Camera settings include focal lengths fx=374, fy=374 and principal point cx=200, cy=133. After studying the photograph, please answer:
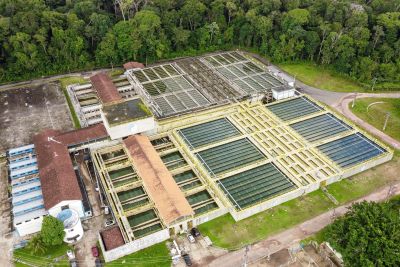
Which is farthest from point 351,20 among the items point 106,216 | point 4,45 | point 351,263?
point 4,45

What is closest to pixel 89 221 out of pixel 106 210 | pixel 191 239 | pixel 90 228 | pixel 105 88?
pixel 90 228

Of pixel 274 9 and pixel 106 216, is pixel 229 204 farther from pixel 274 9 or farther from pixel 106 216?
pixel 274 9

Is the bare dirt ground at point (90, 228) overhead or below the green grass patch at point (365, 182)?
overhead

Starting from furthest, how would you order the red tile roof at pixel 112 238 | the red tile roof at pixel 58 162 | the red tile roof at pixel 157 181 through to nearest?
the red tile roof at pixel 58 162 → the red tile roof at pixel 157 181 → the red tile roof at pixel 112 238

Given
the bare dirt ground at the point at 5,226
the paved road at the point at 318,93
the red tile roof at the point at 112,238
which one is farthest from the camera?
the paved road at the point at 318,93

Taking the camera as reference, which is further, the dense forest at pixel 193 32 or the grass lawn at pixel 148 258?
the dense forest at pixel 193 32

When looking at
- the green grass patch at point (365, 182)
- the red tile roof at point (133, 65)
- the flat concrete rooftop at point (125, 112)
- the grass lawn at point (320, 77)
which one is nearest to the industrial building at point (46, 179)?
the flat concrete rooftop at point (125, 112)

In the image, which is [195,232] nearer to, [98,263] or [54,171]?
[98,263]

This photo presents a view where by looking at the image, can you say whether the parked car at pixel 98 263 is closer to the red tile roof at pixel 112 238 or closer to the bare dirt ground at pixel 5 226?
the red tile roof at pixel 112 238
